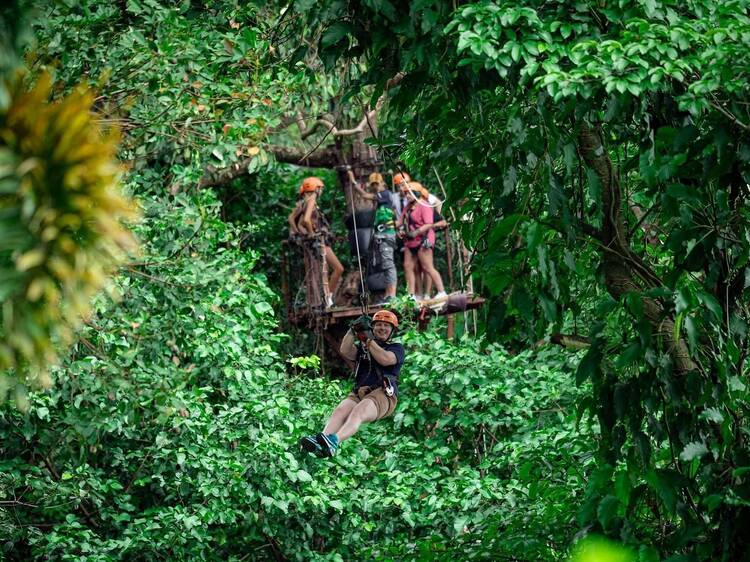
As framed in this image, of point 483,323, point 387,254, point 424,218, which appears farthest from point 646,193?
point 424,218

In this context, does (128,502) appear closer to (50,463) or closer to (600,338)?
(50,463)

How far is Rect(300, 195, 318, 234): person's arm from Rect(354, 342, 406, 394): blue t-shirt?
177 inches

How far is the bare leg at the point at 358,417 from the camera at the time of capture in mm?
8961

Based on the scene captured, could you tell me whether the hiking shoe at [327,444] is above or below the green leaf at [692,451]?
below

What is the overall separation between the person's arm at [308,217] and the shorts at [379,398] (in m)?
4.55

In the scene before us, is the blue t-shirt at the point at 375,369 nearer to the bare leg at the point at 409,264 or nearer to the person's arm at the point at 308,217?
the bare leg at the point at 409,264

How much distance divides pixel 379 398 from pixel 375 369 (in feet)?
0.75

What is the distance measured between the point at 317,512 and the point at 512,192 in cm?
547

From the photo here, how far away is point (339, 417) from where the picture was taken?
9172mm

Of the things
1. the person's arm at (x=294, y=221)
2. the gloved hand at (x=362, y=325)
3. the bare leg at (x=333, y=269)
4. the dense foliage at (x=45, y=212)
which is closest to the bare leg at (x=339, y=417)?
the gloved hand at (x=362, y=325)

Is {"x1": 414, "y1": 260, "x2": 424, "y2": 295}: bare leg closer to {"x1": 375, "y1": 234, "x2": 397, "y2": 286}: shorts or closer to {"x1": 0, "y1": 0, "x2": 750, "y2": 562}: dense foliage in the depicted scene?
{"x1": 375, "y1": 234, "x2": 397, "y2": 286}: shorts

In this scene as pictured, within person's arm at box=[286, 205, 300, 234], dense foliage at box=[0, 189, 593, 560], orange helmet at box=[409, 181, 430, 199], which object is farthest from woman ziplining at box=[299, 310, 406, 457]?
person's arm at box=[286, 205, 300, 234]

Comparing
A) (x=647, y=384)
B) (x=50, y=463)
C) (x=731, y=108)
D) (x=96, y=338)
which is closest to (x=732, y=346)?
(x=647, y=384)

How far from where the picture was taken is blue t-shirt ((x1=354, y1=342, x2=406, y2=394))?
8.96 metres
